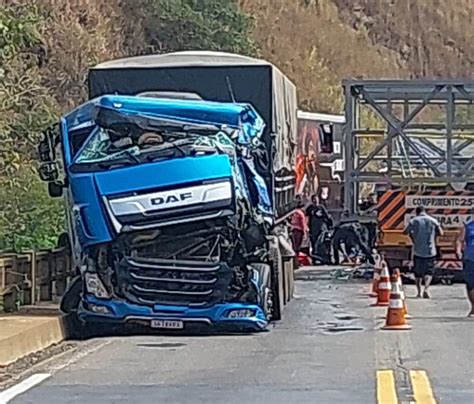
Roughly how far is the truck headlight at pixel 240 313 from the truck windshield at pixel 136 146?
2018 mm

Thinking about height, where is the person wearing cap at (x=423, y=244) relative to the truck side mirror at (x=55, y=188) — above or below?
below

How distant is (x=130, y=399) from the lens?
12.4 meters

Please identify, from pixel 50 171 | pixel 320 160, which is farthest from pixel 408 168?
pixel 50 171

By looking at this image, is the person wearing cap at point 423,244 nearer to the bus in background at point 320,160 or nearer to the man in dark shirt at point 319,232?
the bus in background at point 320,160

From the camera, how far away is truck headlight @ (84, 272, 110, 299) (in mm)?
17766

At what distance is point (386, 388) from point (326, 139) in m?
23.5

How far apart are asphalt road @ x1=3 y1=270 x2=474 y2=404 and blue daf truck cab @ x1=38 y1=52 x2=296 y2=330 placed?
18.7 inches

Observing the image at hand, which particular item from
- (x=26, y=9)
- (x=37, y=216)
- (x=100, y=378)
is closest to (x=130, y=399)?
(x=100, y=378)

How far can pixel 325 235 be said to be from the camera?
3372 centimetres

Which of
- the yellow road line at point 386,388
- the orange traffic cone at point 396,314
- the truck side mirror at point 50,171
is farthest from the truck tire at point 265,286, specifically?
the yellow road line at point 386,388

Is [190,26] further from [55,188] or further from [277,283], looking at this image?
[55,188]

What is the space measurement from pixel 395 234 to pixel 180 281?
10.8 metres

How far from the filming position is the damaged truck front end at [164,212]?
17.3m

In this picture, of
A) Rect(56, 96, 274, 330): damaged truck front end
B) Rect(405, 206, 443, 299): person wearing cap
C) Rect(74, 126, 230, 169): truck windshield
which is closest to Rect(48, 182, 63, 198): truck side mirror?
Rect(56, 96, 274, 330): damaged truck front end
